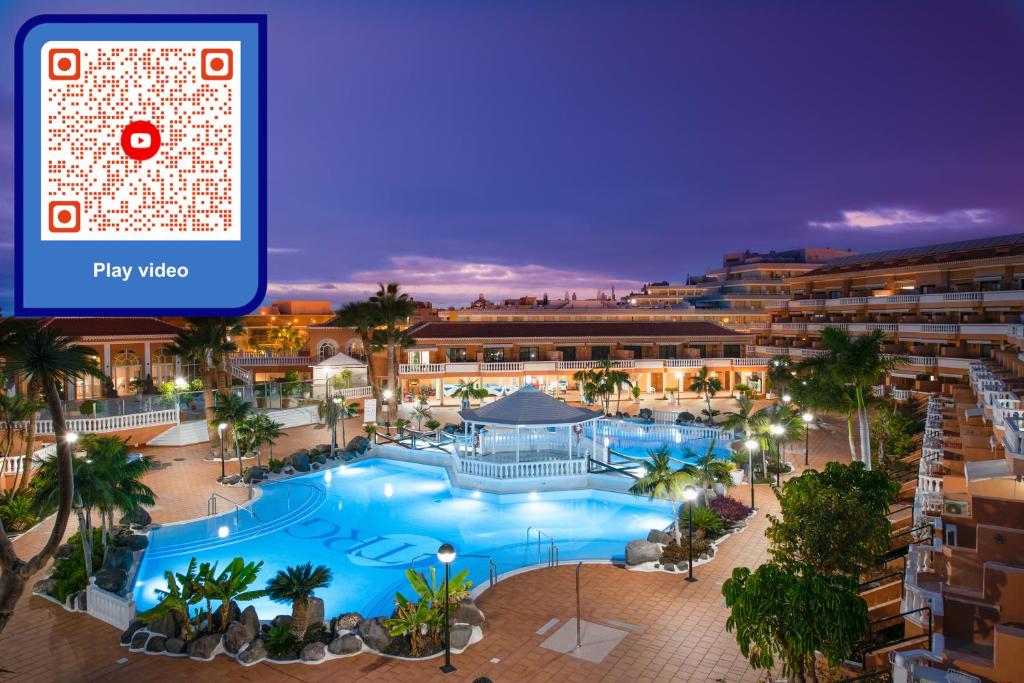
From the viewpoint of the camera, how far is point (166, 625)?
40.2 feet

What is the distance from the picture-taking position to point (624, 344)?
51719 millimetres

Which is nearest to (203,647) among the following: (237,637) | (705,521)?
(237,637)

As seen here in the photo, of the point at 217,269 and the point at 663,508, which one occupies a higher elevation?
the point at 217,269

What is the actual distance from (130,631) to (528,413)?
54.5ft

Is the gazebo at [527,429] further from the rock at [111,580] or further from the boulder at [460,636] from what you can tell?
the rock at [111,580]

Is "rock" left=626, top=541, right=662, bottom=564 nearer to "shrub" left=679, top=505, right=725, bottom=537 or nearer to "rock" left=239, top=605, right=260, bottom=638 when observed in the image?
"shrub" left=679, top=505, right=725, bottom=537

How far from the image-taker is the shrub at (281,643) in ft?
38.2

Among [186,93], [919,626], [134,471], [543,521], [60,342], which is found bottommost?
[543,521]

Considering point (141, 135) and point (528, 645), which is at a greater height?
point (141, 135)

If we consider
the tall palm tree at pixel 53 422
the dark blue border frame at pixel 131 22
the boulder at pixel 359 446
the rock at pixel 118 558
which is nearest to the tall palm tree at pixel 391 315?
the boulder at pixel 359 446

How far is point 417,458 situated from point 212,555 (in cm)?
1197

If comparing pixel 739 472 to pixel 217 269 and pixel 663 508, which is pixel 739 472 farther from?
pixel 217 269

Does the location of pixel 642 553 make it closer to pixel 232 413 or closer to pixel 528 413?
pixel 528 413

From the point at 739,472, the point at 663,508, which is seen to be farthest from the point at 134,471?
the point at 739,472
